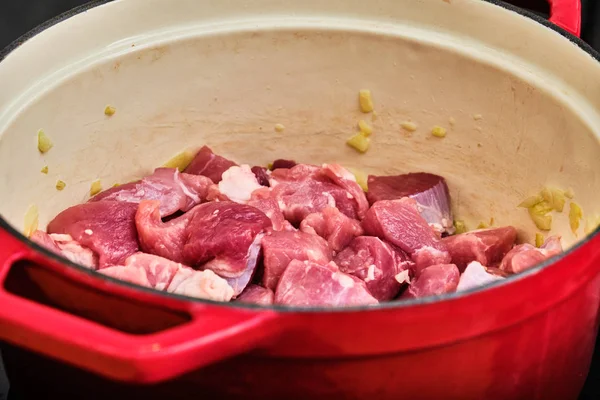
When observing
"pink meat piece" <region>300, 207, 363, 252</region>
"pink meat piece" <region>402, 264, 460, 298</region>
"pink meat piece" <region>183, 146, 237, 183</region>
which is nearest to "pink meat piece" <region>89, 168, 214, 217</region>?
"pink meat piece" <region>183, 146, 237, 183</region>

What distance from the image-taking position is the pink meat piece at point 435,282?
1.35m

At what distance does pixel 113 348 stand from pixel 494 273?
0.85 meters

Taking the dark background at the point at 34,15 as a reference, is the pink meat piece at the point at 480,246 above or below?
below

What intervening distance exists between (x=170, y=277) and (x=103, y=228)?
242 mm

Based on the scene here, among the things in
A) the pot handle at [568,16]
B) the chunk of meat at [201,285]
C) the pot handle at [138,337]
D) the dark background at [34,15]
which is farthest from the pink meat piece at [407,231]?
the dark background at [34,15]

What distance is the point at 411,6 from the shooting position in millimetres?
1688

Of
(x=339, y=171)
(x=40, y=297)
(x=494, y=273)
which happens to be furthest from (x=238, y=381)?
(x=339, y=171)

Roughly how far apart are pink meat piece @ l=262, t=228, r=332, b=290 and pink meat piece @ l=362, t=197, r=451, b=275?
16cm

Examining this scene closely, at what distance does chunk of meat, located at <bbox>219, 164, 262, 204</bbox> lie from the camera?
168cm

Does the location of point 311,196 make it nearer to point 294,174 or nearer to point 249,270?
point 294,174

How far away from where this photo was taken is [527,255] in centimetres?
142

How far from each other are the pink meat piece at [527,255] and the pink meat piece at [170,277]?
0.56m

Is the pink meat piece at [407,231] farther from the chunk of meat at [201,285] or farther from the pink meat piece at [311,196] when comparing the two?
the chunk of meat at [201,285]

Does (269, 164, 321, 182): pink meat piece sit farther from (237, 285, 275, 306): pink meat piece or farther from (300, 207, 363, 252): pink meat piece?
(237, 285, 275, 306): pink meat piece
